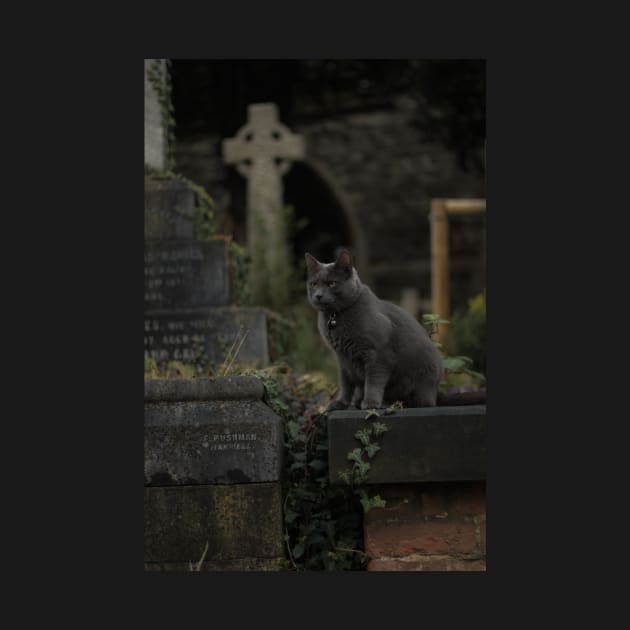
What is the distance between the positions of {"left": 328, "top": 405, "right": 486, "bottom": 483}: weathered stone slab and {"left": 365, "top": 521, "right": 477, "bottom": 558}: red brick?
0.30 m

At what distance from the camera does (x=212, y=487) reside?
481cm

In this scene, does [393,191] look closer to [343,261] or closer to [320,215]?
[320,215]

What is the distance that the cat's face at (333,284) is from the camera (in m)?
4.80

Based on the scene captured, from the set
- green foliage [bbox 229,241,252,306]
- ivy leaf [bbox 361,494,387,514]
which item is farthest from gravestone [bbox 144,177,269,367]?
ivy leaf [bbox 361,494,387,514]

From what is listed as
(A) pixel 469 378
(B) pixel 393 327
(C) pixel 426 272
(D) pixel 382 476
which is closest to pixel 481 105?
(C) pixel 426 272

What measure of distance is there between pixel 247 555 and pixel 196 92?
8654 mm

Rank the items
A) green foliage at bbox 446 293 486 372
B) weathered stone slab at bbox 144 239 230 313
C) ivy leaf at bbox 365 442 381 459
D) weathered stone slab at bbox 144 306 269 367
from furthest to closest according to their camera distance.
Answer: green foliage at bbox 446 293 486 372
weathered stone slab at bbox 144 239 230 313
weathered stone slab at bbox 144 306 269 367
ivy leaf at bbox 365 442 381 459

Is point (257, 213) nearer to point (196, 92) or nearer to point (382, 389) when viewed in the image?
point (196, 92)

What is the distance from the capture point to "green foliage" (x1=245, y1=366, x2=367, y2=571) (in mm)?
4855

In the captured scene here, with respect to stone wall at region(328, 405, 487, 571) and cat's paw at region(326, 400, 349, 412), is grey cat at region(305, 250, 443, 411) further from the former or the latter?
stone wall at region(328, 405, 487, 571)

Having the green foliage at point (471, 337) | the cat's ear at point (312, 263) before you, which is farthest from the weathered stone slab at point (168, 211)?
the green foliage at point (471, 337)

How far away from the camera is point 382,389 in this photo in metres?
4.87

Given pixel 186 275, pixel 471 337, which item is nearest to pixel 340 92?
pixel 471 337

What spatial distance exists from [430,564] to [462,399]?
100 cm
